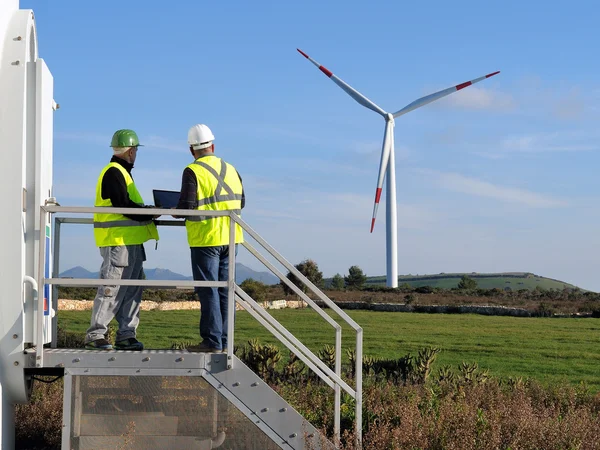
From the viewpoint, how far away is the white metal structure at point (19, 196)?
302 inches

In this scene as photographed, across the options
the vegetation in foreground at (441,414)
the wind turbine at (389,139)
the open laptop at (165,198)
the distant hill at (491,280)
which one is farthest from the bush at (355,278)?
the open laptop at (165,198)

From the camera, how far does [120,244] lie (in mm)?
8125

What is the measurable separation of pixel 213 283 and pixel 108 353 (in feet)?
3.69

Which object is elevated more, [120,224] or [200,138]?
[200,138]

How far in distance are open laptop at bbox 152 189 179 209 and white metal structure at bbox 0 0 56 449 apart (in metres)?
1.06

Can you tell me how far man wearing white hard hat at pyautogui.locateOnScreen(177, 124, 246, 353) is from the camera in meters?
7.82

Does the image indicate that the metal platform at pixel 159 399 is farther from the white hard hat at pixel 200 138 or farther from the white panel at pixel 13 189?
the white hard hat at pixel 200 138

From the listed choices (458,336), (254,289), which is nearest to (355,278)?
(254,289)

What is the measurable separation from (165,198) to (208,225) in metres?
0.88

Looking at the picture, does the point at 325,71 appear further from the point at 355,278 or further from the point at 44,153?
the point at 355,278

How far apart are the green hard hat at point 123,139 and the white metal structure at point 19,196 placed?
26.5 inches

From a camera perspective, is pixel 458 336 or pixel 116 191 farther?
pixel 458 336

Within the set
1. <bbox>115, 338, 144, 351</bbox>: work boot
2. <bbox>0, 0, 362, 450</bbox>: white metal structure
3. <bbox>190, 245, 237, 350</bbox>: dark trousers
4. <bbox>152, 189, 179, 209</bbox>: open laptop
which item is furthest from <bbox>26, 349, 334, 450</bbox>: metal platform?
<bbox>152, 189, 179, 209</bbox>: open laptop

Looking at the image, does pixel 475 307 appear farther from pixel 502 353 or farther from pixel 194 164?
pixel 194 164
